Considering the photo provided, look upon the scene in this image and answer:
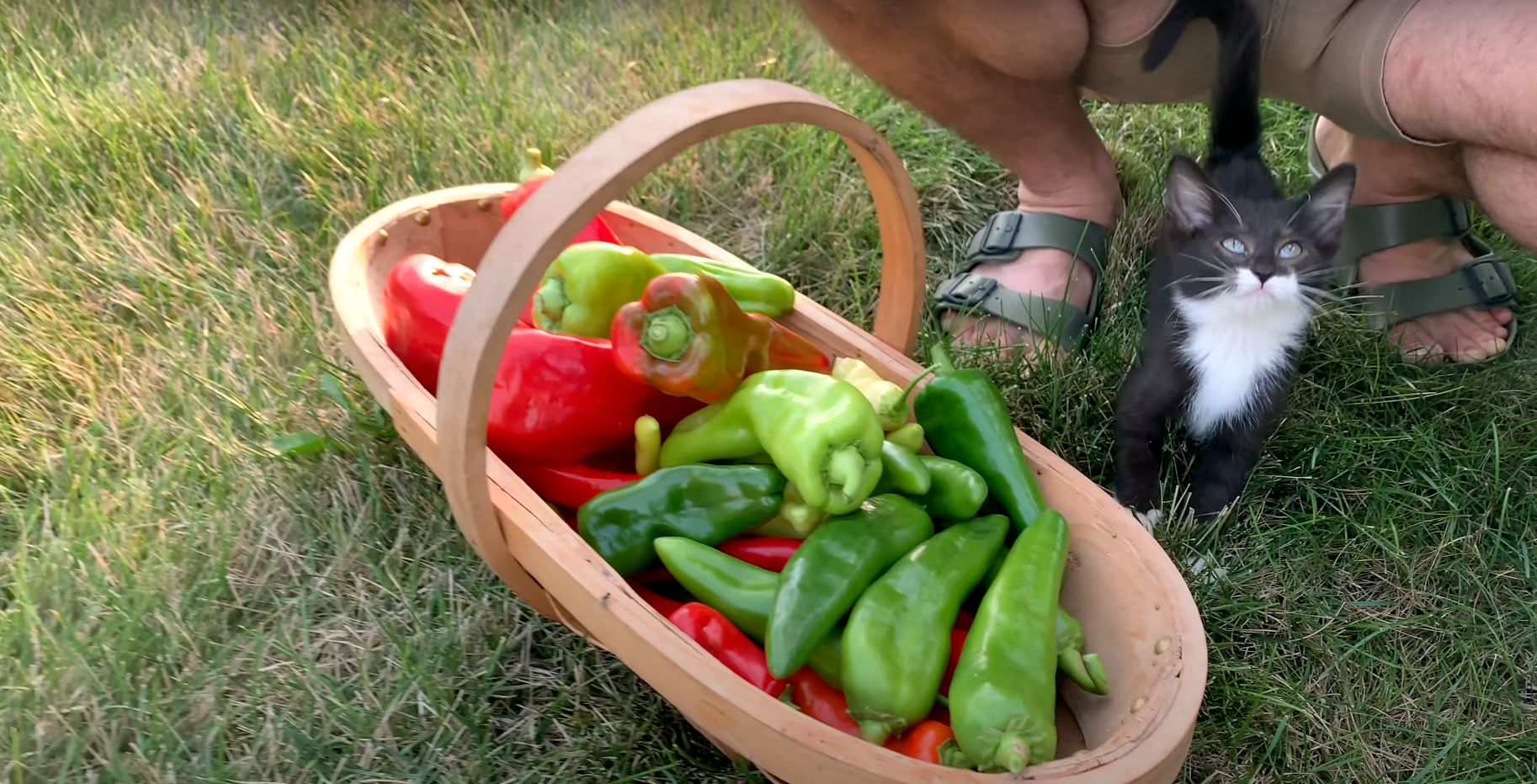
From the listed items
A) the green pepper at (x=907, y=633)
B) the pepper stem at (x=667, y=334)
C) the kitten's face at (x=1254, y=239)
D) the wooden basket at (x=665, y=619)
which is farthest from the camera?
the kitten's face at (x=1254, y=239)

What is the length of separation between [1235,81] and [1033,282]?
1.78ft

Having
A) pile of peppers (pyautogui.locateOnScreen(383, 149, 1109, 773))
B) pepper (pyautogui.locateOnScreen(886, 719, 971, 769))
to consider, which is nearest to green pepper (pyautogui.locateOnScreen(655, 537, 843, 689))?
pile of peppers (pyautogui.locateOnScreen(383, 149, 1109, 773))

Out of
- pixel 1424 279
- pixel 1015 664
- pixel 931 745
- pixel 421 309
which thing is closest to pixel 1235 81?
pixel 1424 279

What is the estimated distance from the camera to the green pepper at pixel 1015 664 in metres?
1.07

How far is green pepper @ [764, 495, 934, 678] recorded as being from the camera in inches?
46.5

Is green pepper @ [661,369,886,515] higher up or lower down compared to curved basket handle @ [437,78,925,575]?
lower down

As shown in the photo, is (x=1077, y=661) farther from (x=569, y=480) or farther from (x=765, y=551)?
(x=569, y=480)

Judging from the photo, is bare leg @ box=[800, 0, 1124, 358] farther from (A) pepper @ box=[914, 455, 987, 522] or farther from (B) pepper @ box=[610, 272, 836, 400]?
(B) pepper @ box=[610, 272, 836, 400]

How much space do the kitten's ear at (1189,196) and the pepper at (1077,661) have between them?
2.21 ft

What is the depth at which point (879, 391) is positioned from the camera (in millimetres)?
1422

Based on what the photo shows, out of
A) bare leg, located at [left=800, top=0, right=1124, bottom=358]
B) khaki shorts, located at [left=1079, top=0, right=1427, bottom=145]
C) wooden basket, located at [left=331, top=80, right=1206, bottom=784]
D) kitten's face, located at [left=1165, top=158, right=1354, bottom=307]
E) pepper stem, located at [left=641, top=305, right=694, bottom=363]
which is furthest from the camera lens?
bare leg, located at [left=800, top=0, right=1124, bottom=358]

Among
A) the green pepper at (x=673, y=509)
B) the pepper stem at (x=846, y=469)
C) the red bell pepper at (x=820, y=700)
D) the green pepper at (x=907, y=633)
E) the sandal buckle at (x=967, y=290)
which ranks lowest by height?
the sandal buckle at (x=967, y=290)

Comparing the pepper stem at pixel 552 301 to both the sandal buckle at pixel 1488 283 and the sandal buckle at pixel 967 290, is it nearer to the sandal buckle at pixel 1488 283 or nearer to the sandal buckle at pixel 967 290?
the sandal buckle at pixel 967 290

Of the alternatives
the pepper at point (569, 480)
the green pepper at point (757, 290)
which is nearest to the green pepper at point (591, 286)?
the green pepper at point (757, 290)
